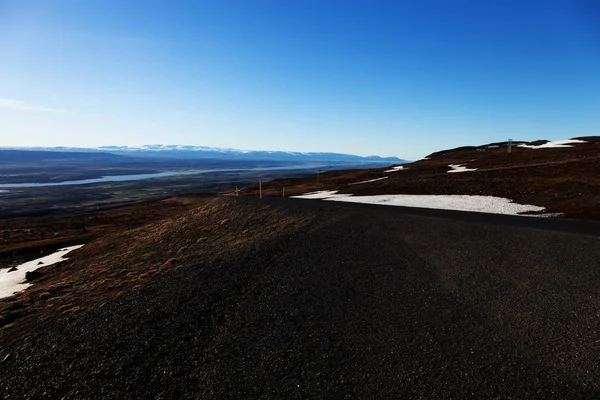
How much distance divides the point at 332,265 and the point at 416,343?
5.49 m

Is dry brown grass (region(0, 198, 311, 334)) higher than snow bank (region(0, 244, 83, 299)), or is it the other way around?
dry brown grass (region(0, 198, 311, 334))

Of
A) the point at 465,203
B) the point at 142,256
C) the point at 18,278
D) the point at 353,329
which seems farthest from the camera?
the point at 465,203

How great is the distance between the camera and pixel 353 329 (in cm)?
948

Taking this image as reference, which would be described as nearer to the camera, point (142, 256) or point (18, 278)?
point (142, 256)

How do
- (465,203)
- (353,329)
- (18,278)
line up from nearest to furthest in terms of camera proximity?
(353,329) < (18,278) < (465,203)

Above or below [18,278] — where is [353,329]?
above

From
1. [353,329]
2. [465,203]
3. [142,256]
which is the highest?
[465,203]

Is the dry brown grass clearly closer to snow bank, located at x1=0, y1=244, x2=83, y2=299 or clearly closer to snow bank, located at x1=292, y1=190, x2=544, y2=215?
snow bank, located at x1=0, y1=244, x2=83, y2=299

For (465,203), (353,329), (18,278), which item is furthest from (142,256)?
(465,203)

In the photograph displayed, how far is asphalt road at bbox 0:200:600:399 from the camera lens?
25.0 ft

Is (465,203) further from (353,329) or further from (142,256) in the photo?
(142,256)

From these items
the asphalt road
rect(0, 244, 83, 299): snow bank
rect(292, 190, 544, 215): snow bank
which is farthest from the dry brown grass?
rect(292, 190, 544, 215): snow bank

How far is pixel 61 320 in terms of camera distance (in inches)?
508

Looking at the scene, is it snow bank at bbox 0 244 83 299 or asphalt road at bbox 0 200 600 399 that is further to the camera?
snow bank at bbox 0 244 83 299
